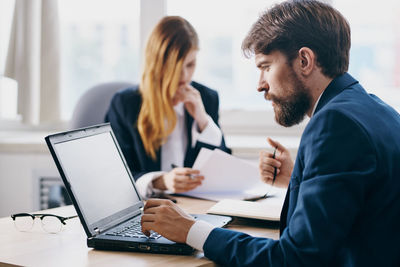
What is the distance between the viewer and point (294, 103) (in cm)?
124

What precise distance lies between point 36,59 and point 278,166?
5.74 ft

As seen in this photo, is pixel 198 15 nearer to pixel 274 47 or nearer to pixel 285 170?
pixel 285 170

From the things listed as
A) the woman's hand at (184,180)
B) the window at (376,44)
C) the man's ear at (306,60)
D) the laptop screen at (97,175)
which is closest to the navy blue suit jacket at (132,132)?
the woman's hand at (184,180)

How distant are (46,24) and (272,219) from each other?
1.99 metres

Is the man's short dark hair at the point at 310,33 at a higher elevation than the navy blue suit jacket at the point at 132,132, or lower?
higher

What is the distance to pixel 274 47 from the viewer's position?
1.24 m

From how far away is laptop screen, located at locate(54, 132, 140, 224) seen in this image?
1216 millimetres

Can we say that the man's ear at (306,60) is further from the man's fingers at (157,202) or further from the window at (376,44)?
the window at (376,44)

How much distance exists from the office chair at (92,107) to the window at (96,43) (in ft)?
2.70

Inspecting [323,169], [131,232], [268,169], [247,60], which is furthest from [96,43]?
[323,169]

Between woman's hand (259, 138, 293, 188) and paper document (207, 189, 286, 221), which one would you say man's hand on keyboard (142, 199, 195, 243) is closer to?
paper document (207, 189, 286, 221)

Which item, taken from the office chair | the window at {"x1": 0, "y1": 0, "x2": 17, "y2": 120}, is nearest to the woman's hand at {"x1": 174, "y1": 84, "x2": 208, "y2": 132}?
the office chair

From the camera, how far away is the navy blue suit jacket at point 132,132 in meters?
2.12

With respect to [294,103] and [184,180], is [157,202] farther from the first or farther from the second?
[184,180]
